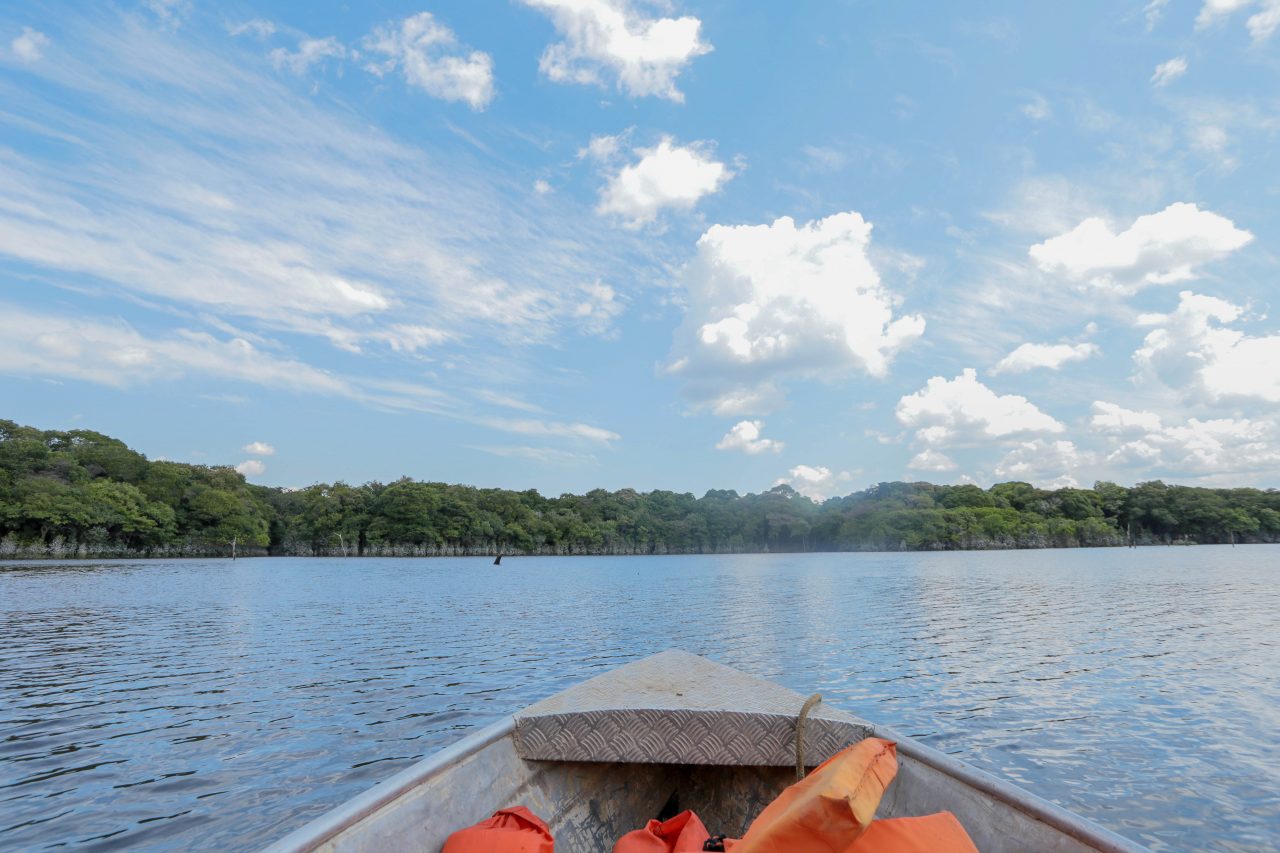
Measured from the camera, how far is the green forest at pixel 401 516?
106438mm

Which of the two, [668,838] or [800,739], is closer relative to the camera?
[668,838]

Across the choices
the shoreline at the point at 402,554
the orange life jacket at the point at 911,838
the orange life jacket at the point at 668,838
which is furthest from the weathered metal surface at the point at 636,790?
the shoreline at the point at 402,554

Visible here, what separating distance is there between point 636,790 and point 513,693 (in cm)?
1135

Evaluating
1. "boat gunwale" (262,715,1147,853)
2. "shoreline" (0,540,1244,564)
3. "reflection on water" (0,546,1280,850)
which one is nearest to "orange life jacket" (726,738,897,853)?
"boat gunwale" (262,715,1147,853)

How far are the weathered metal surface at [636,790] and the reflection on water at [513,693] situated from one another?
514 centimetres

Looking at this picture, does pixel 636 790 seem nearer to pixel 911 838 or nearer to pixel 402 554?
pixel 911 838

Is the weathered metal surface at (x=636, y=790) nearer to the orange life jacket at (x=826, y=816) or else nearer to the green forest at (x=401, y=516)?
the orange life jacket at (x=826, y=816)

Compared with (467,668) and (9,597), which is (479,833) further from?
(9,597)

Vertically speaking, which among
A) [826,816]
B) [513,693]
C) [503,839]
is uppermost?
[826,816]

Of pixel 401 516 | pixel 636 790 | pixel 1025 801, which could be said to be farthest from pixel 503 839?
pixel 401 516

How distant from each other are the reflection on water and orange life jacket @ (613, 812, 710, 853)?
5.92 m

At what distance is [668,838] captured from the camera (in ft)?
12.5

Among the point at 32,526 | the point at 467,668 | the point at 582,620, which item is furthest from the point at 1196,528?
the point at 32,526

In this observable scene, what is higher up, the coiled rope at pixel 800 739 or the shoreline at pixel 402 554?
the coiled rope at pixel 800 739
